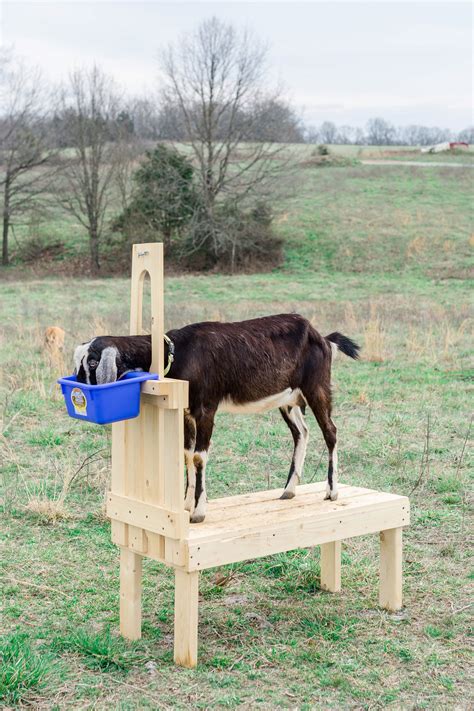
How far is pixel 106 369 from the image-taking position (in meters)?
3.85

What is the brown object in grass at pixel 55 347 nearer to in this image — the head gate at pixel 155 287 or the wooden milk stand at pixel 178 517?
the wooden milk stand at pixel 178 517

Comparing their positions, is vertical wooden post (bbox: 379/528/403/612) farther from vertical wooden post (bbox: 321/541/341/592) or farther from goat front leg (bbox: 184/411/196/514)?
goat front leg (bbox: 184/411/196/514)

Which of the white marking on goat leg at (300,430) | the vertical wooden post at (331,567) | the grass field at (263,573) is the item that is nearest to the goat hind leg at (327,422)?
the white marking on goat leg at (300,430)

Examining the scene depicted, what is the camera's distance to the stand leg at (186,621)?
12.8 ft

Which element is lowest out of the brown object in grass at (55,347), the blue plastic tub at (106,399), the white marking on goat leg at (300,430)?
the brown object in grass at (55,347)

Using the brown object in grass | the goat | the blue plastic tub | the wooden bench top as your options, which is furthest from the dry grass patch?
the blue plastic tub

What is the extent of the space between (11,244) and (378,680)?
114ft

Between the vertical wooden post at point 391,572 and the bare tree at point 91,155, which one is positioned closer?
the vertical wooden post at point 391,572

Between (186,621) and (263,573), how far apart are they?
4.50 ft

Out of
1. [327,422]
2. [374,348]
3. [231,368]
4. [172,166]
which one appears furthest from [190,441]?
[172,166]

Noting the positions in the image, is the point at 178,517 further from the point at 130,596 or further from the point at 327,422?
the point at 327,422

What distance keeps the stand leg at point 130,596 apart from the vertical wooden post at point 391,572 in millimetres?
1390

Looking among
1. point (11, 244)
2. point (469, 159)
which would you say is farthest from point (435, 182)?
point (11, 244)

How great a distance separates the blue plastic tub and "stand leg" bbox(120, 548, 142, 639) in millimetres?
840
